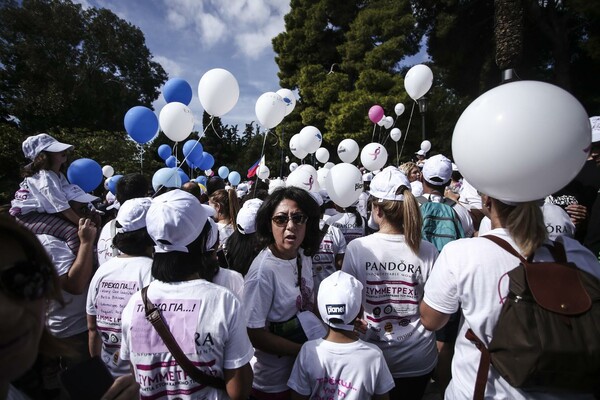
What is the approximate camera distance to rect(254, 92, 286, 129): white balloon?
5.45 metres

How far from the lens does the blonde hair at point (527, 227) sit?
1.36 metres

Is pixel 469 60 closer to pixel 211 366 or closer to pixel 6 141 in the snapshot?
pixel 211 366

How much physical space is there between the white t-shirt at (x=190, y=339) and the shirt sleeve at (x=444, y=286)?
34.5 inches

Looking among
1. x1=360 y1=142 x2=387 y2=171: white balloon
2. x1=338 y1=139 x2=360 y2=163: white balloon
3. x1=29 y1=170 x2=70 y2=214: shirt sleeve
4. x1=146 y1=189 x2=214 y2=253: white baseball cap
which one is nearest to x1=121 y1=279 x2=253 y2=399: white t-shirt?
x1=146 y1=189 x2=214 y2=253: white baseball cap

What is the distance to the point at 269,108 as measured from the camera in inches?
215

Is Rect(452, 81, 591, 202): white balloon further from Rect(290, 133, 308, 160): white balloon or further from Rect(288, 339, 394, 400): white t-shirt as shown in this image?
Rect(290, 133, 308, 160): white balloon

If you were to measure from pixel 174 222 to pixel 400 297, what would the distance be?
1370 millimetres

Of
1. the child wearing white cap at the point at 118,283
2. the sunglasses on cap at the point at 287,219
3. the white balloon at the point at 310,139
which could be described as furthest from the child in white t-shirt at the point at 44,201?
the white balloon at the point at 310,139

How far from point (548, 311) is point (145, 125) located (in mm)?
5474

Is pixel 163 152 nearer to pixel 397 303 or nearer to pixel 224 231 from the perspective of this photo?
pixel 224 231

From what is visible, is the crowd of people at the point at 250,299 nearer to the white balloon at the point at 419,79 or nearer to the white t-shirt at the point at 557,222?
the white t-shirt at the point at 557,222

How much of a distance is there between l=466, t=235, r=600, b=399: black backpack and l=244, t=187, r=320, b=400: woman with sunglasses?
3.39 ft

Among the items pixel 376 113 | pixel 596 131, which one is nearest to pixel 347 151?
pixel 376 113

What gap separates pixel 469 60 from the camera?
17.1m
